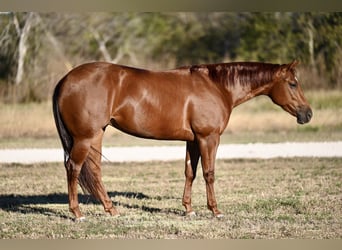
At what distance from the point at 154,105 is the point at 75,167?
1181mm

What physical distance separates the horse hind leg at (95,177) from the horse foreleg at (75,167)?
20 cm

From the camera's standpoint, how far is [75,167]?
762 centimetres

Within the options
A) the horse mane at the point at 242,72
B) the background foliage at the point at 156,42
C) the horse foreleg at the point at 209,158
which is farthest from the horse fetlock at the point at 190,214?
the background foliage at the point at 156,42

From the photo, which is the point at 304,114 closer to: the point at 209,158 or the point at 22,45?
the point at 209,158

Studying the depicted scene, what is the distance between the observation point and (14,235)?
272 inches

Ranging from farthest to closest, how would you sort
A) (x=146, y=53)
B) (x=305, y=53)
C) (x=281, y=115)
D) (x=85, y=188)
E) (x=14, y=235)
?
(x=146, y=53) → (x=305, y=53) → (x=281, y=115) → (x=85, y=188) → (x=14, y=235)

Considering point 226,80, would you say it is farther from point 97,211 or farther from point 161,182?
point 161,182

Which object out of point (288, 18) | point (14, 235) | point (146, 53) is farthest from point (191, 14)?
point (14, 235)

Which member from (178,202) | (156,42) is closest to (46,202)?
(178,202)

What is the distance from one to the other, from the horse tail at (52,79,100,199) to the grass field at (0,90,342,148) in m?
6.96

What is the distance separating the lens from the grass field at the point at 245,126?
15.2m

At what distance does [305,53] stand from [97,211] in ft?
43.8

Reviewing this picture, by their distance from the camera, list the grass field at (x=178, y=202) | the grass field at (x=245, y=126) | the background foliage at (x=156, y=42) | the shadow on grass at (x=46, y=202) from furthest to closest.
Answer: the background foliage at (x=156, y=42) < the grass field at (x=245, y=126) < the shadow on grass at (x=46, y=202) < the grass field at (x=178, y=202)

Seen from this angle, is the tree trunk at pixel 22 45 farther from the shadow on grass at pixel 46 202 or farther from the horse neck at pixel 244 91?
the horse neck at pixel 244 91
